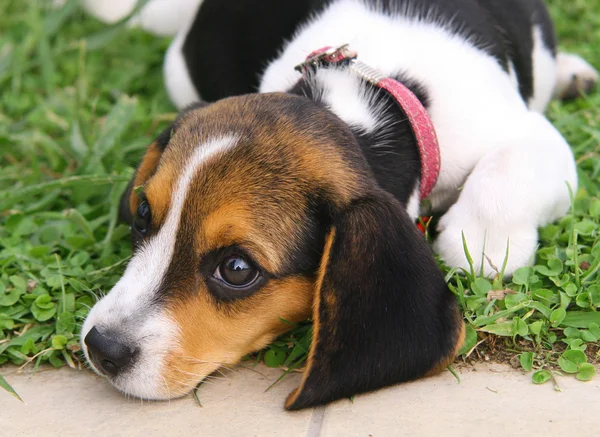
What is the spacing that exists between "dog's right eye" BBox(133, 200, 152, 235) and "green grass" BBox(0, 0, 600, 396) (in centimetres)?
56

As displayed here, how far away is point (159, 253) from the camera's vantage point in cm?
360

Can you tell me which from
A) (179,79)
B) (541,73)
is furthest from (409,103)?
(179,79)

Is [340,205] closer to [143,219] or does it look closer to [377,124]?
[377,124]

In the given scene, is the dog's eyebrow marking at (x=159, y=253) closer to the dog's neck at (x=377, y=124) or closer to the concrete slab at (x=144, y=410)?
the concrete slab at (x=144, y=410)

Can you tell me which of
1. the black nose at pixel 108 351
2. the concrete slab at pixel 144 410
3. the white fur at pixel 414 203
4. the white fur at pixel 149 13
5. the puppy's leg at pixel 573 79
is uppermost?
the puppy's leg at pixel 573 79

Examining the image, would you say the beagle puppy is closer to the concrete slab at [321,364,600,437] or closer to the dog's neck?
the dog's neck

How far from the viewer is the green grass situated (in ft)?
12.6

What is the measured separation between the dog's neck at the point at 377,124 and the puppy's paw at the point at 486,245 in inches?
9.3

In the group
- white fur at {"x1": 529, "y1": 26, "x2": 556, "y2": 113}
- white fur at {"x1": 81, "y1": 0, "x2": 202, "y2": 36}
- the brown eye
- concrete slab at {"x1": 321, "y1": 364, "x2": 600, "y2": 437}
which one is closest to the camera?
concrete slab at {"x1": 321, "y1": 364, "x2": 600, "y2": 437}

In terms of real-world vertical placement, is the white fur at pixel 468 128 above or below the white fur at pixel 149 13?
above

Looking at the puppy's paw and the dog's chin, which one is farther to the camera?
the puppy's paw

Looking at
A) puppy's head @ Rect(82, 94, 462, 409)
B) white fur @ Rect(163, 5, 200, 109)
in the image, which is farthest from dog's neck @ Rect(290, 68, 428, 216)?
white fur @ Rect(163, 5, 200, 109)

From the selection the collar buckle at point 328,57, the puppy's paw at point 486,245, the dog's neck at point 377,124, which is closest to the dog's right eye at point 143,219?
the dog's neck at point 377,124

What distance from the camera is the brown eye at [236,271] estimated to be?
3527 mm
